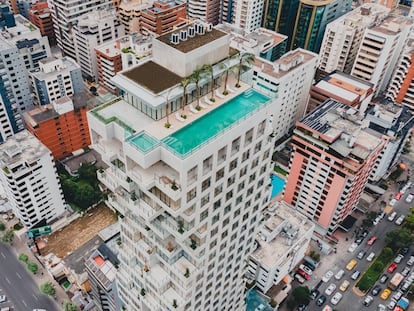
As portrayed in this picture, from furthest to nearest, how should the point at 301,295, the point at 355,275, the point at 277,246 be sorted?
1. the point at 355,275
2. the point at 301,295
3. the point at 277,246

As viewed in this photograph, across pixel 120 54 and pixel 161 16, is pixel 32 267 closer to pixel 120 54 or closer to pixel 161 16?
pixel 120 54

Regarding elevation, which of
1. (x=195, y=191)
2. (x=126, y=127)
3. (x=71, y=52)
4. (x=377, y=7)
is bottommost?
(x=71, y=52)

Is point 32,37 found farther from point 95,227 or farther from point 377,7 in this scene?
point 377,7

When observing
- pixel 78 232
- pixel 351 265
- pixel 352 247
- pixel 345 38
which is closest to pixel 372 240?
pixel 352 247

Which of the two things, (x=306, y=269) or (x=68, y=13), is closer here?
(x=306, y=269)

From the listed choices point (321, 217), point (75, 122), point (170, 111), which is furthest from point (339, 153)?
point (75, 122)

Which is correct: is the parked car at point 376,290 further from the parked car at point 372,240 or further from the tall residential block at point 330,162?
the tall residential block at point 330,162
